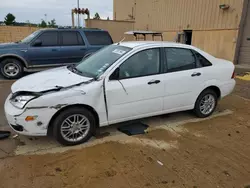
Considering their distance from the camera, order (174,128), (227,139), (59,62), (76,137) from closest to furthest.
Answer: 1. (76,137)
2. (227,139)
3. (174,128)
4. (59,62)

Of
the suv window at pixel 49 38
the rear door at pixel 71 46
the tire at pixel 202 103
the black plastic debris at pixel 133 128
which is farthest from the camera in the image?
the rear door at pixel 71 46

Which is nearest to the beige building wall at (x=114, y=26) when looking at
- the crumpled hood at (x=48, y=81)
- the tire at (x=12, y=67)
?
the tire at (x=12, y=67)

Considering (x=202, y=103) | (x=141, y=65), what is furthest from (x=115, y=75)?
(x=202, y=103)

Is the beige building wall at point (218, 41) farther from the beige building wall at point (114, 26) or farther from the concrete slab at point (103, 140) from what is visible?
the beige building wall at point (114, 26)

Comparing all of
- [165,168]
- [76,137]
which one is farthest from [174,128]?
[76,137]

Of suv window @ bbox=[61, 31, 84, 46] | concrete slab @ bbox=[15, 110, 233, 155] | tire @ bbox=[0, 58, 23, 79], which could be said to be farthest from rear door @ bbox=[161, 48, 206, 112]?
tire @ bbox=[0, 58, 23, 79]

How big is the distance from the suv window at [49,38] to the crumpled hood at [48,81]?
15.7ft

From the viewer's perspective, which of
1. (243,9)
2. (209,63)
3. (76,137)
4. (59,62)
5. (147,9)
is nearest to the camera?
(76,137)

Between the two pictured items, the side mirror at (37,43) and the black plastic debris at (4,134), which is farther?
the side mirror at (37,43)

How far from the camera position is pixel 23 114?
3.21 metres

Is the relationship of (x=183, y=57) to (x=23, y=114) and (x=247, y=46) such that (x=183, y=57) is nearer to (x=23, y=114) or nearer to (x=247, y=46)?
(x=23, y=114)

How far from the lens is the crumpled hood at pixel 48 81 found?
3.40 m

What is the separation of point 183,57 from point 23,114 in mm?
3020

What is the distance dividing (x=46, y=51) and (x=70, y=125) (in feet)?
18.5
